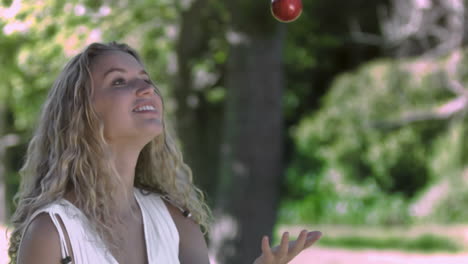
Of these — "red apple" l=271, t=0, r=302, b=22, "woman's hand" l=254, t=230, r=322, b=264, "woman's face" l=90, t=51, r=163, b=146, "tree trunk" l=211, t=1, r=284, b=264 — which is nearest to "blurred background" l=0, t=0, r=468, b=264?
"tree trunk" l=211, t=1, r=284, b=264

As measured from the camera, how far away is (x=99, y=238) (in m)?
2.01

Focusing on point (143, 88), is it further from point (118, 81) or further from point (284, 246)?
point (284, 246)

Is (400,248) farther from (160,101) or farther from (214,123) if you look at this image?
(160,101)

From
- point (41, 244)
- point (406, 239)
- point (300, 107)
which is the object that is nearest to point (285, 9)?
point (41, 244)

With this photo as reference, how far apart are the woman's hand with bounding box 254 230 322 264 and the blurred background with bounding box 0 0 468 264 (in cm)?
228

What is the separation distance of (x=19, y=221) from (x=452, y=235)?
944 centimetres

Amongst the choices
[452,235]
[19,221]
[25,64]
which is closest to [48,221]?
[19,221]

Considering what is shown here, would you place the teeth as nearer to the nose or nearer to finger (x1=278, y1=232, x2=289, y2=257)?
the nose

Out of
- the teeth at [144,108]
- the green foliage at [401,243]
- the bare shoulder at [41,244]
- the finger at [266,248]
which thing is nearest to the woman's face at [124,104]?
the teeth at [144,108]

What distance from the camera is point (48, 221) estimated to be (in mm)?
1915

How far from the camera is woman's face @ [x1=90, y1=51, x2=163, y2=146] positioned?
2094mm

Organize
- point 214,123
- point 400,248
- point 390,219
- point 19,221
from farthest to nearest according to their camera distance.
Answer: point 390,219
point 400,248
point 214,123
point 19,221

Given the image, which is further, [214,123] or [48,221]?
[214,123]

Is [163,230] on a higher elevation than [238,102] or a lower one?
lower
